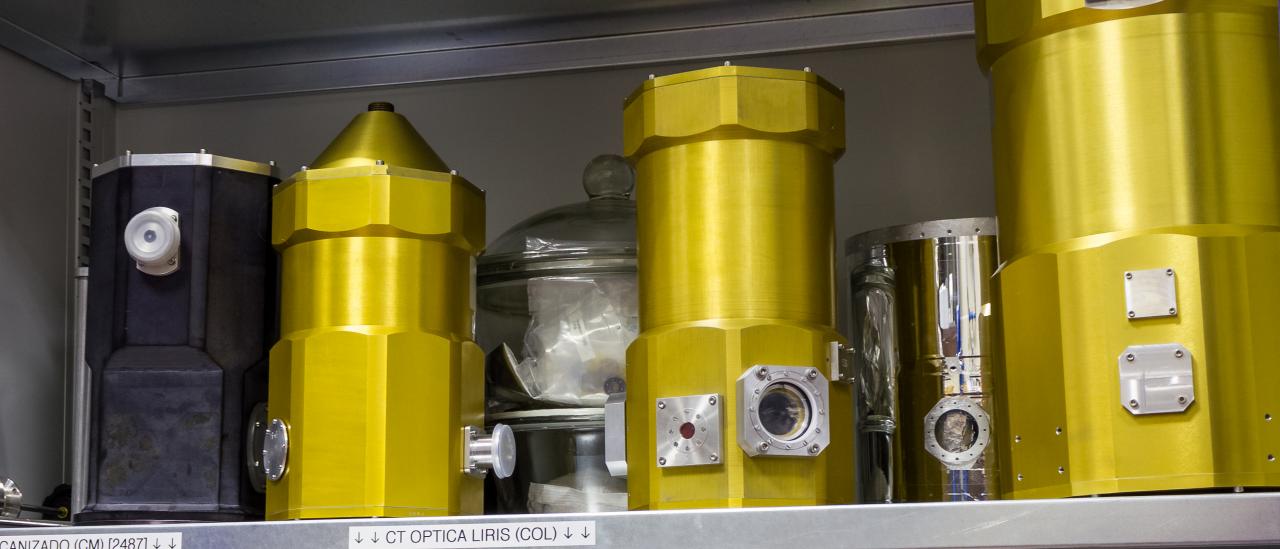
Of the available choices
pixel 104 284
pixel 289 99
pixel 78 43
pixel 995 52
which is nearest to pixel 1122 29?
pixel 995 52

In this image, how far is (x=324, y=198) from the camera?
4.52 feet

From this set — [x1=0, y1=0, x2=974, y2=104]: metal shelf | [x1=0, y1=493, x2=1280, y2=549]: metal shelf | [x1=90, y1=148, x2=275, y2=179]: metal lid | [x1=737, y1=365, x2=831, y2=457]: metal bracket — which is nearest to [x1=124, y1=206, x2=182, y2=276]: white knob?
[x1=90, y1=148, x2=275, y2=179]: metal lid

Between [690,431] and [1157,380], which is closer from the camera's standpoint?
[1157,380]

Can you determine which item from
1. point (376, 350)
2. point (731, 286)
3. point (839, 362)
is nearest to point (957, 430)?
point (839, 362)

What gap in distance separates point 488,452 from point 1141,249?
569mm

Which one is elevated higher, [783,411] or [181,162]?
[181,162]

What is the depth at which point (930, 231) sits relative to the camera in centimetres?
144

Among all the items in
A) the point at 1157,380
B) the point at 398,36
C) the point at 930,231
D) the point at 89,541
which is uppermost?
the point at 398,36

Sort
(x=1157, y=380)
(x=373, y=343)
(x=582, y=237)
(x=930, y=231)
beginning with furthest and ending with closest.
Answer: (x=582, y=237), (x=930, y=231), (x=373, y=343), (x=1157, y=380)

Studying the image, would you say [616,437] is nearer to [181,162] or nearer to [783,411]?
[783,411]

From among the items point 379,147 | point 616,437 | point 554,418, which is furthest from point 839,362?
point 379,147

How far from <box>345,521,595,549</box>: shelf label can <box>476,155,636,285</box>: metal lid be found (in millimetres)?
379

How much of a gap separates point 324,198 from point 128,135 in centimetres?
64

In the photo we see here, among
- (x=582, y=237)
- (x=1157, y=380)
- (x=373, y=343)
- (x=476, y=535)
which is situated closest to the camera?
(x=1157, y=380)
